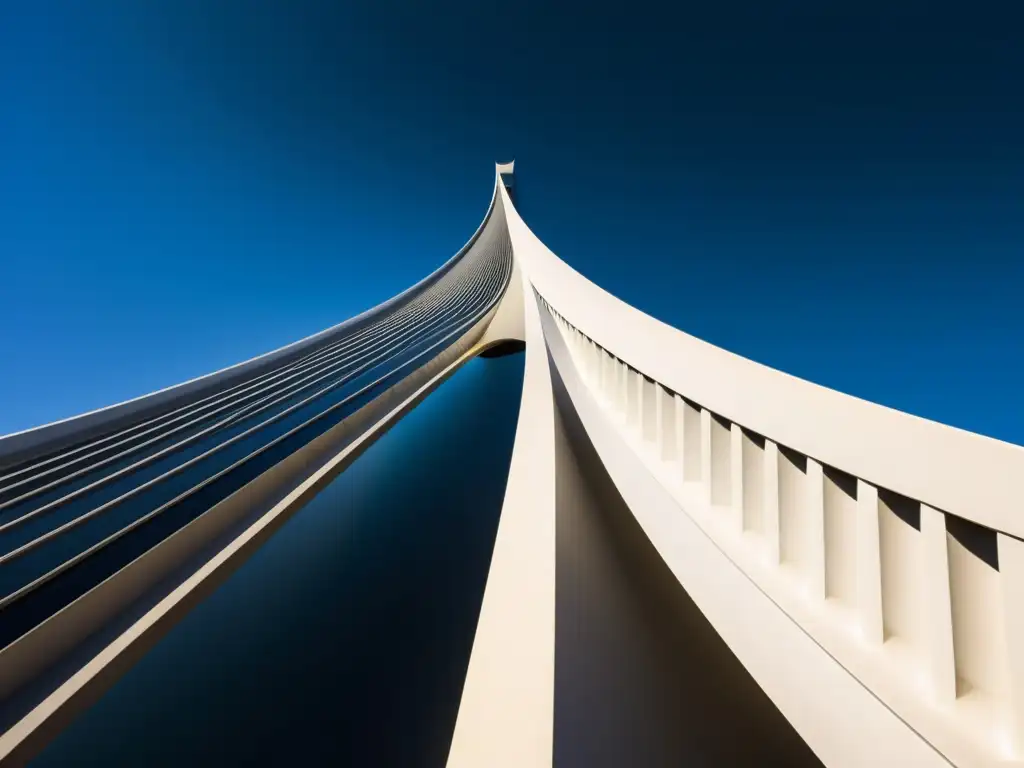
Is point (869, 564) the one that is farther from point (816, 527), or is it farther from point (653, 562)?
point (653, 562)

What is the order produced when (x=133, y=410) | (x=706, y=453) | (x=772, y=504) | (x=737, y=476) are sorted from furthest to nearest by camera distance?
(x=133, y=410) → (x=706, y=453) → (x=737, y=476) → (x=772, y=504)

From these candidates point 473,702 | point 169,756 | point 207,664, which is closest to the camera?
point 473,702

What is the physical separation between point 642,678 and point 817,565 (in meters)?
0.73

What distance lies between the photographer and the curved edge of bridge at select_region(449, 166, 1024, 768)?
583 millimetres

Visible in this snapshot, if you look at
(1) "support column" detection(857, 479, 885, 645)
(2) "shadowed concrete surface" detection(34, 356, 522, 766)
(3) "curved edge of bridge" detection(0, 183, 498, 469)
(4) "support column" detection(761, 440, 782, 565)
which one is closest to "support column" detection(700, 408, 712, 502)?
(4) "support column" detection(761, 440, 782, 565)

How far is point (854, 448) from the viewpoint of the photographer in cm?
72

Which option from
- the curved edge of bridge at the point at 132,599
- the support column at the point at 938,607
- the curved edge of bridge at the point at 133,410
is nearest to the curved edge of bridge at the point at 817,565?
the support column at the point at 938,607

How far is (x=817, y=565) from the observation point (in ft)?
2.71

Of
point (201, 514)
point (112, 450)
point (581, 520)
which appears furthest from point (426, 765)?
point (112, 450)

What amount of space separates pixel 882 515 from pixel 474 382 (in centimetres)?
733

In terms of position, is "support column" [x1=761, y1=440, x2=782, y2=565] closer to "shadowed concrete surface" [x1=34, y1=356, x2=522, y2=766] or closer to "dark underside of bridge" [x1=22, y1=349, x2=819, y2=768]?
"dark underside of bridge" [x1=22, y1=349, x2=819, y2=768]

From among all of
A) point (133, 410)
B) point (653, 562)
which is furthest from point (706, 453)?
point (133, 410)

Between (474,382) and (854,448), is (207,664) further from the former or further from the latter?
(474,382)

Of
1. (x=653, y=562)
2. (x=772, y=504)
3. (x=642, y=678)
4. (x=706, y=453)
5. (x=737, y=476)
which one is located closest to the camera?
(x=772, y=504)
